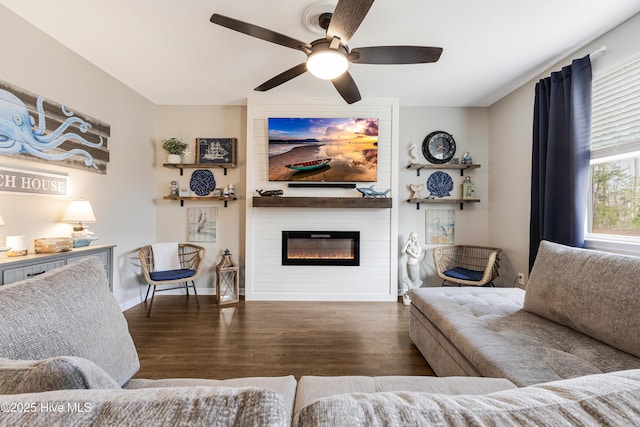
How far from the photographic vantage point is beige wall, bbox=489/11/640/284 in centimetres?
309

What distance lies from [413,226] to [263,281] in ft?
7.29

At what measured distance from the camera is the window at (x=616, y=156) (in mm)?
2066

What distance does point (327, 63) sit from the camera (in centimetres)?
189

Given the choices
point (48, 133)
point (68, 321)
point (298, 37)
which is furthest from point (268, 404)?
point (48, 133)

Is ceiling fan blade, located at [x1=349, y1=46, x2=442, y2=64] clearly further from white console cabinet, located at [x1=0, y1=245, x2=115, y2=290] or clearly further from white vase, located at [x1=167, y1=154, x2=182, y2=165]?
white vase, located at [x1=167, y1=154, x2=182, y2=165]

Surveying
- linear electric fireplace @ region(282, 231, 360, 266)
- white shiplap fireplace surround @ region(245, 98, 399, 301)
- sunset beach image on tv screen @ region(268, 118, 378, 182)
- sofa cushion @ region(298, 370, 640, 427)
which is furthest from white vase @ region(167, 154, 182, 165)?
sofa cushion @ region(298, 370, 640, 427)

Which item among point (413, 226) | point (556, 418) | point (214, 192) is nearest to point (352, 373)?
point (556, 418)

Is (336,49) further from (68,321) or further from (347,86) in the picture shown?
(68,321)

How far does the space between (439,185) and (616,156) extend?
5.82 feet

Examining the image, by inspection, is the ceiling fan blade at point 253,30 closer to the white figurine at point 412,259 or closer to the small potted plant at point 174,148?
the small potted plant at point 174,148

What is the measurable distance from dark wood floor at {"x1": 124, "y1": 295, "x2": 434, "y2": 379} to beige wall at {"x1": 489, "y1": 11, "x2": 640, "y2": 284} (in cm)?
155

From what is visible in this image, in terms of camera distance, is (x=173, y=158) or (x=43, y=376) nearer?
(x=43, y=376)

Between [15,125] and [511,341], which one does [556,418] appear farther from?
[15,125]

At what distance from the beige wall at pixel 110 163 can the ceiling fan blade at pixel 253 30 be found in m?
1.75
